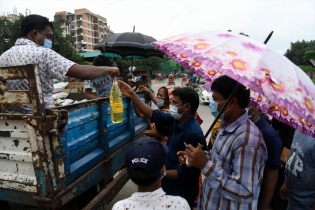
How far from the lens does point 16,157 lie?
1.66 meters

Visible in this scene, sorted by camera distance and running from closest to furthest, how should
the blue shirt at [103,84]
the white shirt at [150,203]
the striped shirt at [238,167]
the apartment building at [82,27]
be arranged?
1. the white shirt at [150,203]
2. the striped shirt at [238,167]
3. the blue shirt at [103,84]
4. the apartment building at [82,27]

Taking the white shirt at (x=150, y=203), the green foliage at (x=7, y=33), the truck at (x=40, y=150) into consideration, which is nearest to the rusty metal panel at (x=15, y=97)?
the truck at (x=40, y=150)

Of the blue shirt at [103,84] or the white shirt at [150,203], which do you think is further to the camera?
the blue shirt at [103,84]

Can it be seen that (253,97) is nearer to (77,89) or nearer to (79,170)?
(79,170)

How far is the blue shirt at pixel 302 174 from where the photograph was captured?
6.40 ft

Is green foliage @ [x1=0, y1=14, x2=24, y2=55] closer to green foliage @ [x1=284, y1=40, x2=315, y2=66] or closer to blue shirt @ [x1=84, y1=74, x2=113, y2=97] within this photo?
blue shirt @ [x1=84, y1=74, x2=113, y2=97]

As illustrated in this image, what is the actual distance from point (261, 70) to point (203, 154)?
0.62 metres

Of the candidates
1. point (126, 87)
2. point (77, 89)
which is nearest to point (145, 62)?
point (77, 89)

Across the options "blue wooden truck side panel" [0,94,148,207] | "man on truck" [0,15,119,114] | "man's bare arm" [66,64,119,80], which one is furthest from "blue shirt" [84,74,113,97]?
"man's bare arm" [66,64,119,80]

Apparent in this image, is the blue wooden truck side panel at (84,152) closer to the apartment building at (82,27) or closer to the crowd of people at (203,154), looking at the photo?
the crowd of people at (203,154)

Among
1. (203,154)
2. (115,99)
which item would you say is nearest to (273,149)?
(203,154)

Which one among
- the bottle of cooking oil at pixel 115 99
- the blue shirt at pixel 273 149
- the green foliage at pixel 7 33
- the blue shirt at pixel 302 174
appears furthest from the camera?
the green foliage at pixel 7 33

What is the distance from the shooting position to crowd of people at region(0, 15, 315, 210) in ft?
4.29

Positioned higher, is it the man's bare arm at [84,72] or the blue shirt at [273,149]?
the man's bare arm at [84,72]
